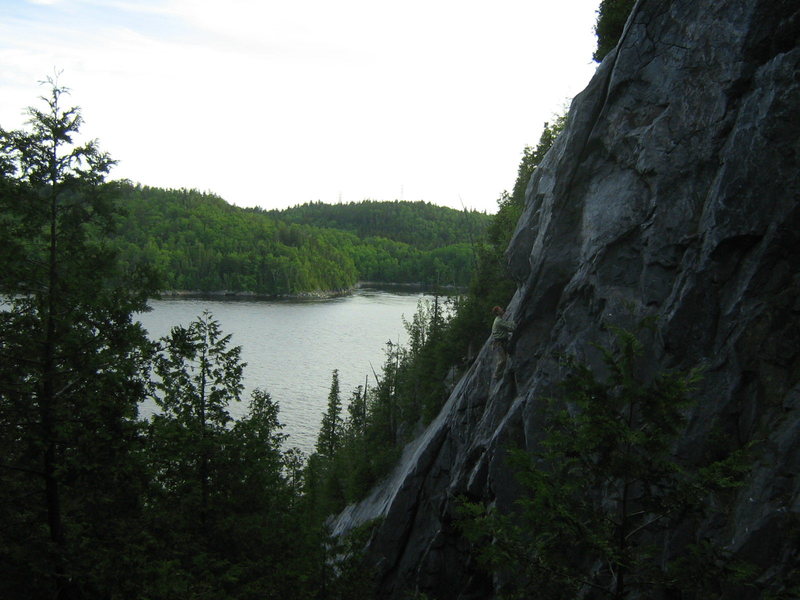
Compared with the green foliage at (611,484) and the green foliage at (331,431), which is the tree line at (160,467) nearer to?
the green foliage at (611,484)

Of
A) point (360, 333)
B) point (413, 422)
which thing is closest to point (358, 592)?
point (413, 422)

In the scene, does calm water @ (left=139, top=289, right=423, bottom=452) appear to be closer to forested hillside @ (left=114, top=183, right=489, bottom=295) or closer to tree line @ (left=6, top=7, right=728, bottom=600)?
forested hillside @ (left=114, top=183, right=489, bottom=295)

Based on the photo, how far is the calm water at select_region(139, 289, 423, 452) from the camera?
53.1 metres

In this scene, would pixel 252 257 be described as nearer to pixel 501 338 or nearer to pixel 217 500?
pixel 501 338

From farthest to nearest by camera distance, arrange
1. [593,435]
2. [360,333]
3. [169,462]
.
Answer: [360,333] < [169,462] < [593,435]

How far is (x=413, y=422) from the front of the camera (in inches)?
1255

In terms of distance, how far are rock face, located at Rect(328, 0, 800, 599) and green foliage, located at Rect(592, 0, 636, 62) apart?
3.97m

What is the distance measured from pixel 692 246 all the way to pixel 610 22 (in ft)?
31.0

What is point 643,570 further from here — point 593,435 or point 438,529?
point 438,529

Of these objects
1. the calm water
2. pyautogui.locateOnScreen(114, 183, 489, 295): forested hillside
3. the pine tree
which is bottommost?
the pine tree

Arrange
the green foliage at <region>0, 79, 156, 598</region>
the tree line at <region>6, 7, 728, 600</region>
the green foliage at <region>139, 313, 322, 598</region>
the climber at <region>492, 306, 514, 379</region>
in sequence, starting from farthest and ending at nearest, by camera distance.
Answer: the climber at <region>492, 306, 514, 379</region> < the green foliage at <region>139, 313, 322, 598</region> < the green foliage at <region>0, 79, 156, 598</region> < the tree line at <region>6, 7, 728, 600</region>

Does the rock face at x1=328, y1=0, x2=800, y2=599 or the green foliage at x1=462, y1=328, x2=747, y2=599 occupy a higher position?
the rock face at x1=328, y1=0, x2=800, y2=599

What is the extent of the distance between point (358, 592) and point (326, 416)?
35370 millimetres

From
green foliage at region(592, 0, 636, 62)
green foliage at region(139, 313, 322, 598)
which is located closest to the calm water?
green foliage at region(139, 313, 322, 598)
